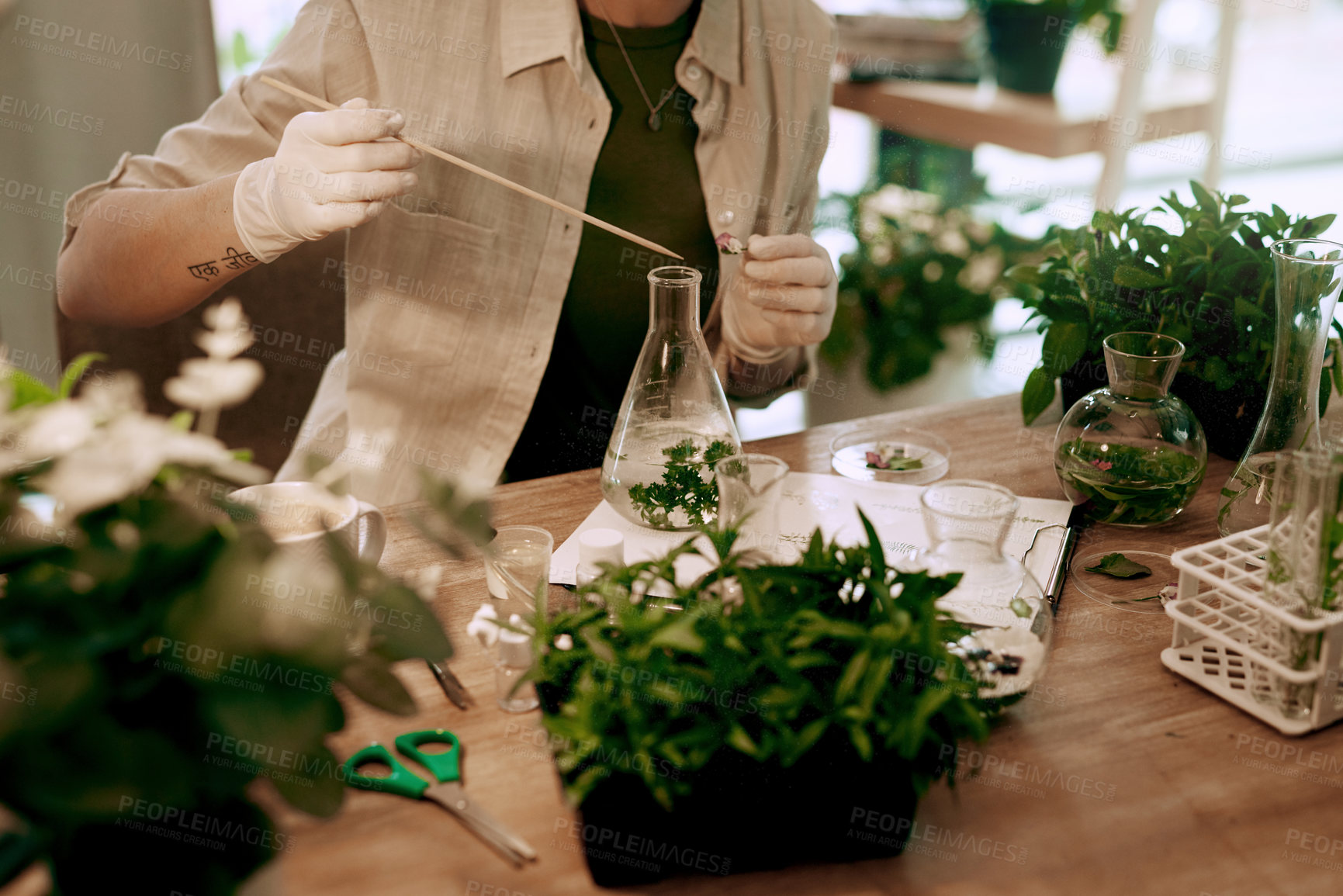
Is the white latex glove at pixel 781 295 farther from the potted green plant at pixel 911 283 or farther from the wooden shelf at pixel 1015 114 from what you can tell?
the wooden shelf at pixel 1015 114

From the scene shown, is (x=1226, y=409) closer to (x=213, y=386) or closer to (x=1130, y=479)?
(x=1130, y=479)

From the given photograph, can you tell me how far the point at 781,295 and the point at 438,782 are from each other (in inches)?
27.4

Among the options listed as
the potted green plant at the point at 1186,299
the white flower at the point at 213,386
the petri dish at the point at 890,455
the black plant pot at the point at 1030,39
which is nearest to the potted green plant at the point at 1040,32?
the black plant pot at the point at 1030,39

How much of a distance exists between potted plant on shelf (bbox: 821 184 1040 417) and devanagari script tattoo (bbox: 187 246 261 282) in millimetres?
1559

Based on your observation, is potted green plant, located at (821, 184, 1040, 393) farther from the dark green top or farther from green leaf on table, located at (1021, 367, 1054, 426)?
green leaf on table, located at (1021, 367, 1054, 426)

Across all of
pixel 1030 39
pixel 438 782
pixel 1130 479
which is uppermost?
pixel 1030 39

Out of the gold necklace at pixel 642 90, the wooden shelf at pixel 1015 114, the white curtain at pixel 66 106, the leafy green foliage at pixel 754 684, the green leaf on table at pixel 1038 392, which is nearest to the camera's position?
the leafy green foliage at pixel 754 684

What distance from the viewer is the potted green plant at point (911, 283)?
251 centimetres

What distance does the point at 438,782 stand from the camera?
640 mm

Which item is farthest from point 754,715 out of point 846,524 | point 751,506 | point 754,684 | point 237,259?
point 237,259

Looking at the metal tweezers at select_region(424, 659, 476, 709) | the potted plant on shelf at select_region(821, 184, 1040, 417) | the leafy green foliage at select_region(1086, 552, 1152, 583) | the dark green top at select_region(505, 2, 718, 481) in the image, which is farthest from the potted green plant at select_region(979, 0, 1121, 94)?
the metal tweezers at select_region(424, 659, 476, 709)

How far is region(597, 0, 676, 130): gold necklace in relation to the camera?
4.45ft

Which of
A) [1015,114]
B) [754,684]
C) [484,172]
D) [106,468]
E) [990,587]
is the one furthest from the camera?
[1015,114]

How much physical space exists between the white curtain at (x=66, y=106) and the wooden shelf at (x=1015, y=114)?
1.57 metres
